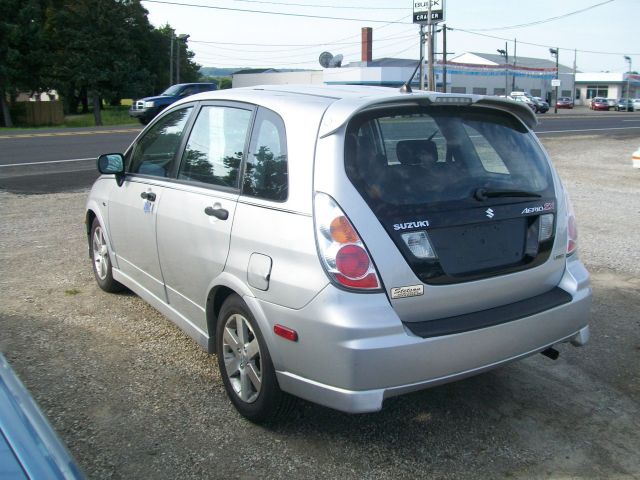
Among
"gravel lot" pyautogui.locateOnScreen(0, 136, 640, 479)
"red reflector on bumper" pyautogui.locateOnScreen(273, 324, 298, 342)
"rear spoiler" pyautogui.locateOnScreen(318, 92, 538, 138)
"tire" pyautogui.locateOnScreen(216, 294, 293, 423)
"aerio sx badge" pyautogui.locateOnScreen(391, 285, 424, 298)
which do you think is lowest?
"gravel lot" pyautogui.locateOnScreen(0, 136, 640, 479)

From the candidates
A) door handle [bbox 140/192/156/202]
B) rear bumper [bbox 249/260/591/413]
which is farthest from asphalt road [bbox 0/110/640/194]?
rear bumper [bbox 249/260/591/413]

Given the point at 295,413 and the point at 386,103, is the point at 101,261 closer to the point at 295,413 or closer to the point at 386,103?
the point at 295,413

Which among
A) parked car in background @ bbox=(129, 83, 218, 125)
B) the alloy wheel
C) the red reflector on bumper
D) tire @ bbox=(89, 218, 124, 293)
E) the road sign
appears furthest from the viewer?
the road sign

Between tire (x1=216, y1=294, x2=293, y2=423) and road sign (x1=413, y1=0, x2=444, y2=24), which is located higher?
road sign (x1=413, y1=0, x2=444, y2=24)

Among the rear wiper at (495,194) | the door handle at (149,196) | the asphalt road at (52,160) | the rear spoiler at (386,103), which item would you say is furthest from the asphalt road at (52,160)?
the rear wiper at (495,194)

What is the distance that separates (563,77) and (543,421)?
108 m

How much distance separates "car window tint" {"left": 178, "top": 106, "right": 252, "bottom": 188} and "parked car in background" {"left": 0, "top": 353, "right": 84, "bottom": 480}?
1.87 meters

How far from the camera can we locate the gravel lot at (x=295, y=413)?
10.5 ft

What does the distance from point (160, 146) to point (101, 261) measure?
158cm

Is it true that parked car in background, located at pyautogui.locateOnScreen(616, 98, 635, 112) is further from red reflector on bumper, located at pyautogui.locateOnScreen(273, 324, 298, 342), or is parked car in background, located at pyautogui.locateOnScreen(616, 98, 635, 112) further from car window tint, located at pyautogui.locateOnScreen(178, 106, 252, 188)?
red reflector on bumper, located at pyautogui.locateOnScreen(273, 324, 298, 342)

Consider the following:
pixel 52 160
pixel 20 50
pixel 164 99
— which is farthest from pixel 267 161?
pixel 20 50

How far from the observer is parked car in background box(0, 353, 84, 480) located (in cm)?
169

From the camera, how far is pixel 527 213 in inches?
138

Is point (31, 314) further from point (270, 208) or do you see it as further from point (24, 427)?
point (24, 427)
